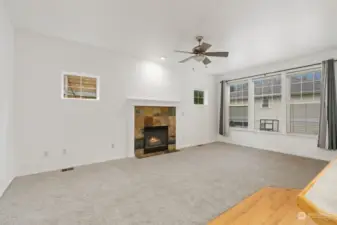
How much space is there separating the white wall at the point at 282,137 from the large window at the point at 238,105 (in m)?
0.26

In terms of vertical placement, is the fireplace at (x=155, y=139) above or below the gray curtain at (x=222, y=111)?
below

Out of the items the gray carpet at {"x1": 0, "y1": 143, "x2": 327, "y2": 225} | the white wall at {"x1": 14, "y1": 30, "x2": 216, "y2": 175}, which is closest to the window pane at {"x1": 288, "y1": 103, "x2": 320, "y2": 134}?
the gray carpet at {"x1": 0, "y1": 143, "x2": 327, "y2": 225}

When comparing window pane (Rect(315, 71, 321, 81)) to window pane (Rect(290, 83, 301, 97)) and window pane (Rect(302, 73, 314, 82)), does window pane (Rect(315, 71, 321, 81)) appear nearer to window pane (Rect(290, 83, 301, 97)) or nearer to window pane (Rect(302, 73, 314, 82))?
window pane (Rect(302, 73, 314, 82))

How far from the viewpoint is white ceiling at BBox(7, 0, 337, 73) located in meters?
2.64

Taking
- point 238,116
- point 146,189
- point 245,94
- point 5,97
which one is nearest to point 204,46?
point 146,189

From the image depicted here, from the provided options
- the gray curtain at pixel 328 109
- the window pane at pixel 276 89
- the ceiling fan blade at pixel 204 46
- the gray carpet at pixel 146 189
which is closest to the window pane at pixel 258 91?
the window pane at pixel 276 89

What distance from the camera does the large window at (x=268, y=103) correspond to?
18.7 ft

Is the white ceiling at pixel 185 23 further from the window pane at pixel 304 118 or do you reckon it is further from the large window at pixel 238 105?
the large window at pixel 238 105

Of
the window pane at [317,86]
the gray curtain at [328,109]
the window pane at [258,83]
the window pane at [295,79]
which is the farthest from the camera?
the window pane at [258,83]

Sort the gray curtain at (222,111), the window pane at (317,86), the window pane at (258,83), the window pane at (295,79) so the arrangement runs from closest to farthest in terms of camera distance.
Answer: the window pane at (317,86), the window pane at (295,79), the window pane at (258,83), the gray curtain at (222,111)

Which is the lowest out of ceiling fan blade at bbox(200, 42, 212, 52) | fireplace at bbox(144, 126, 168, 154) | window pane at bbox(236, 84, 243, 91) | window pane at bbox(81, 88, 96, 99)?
fireplace at bbox(144, 126, 168, 154)

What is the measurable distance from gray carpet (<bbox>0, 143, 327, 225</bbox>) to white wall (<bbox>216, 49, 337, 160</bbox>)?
43 cm

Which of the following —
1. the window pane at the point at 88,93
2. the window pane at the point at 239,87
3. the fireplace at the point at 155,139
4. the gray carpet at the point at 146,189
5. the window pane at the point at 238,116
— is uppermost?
the window pane at the point at 239,87

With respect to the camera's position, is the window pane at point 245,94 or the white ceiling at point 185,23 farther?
the window pane at point 245,94
